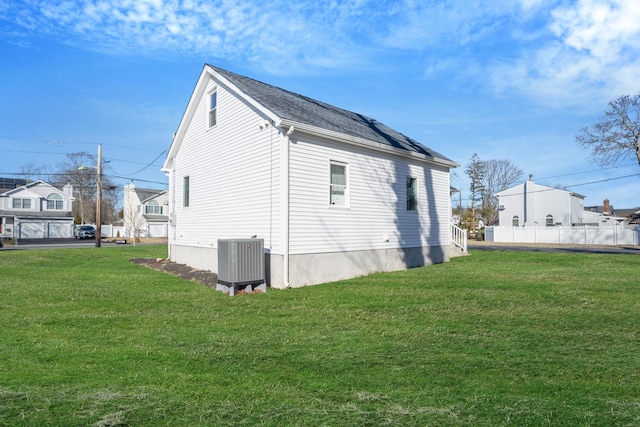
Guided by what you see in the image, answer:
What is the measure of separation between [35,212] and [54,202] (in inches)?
106

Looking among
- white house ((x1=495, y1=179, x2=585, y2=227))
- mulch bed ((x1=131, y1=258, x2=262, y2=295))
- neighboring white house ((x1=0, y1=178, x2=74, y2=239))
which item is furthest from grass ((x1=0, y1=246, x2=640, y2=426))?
neighboring white house ((x1=0, y1=178, x2=74, y2=239))

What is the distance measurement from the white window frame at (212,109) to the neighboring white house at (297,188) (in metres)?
0.03

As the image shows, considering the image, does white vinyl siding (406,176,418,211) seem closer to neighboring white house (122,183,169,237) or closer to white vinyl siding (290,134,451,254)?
white vinyl siding (290,134,451,254)

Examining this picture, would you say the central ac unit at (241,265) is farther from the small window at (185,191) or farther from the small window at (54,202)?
the small window at (54,202)

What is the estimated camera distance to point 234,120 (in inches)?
479

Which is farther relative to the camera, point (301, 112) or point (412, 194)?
point (412, 194)

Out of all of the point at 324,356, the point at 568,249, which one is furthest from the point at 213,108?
the point at 568,249

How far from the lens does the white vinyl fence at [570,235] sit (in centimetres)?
3244

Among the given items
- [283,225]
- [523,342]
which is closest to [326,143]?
[283,225]

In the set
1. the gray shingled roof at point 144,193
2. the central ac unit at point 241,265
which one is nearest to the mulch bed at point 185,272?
the central ac unit at point 241,265

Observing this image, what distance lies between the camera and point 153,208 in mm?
53156

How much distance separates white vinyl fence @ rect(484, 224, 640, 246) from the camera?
106 ft

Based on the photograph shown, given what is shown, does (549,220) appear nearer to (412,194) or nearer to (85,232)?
(412,194)

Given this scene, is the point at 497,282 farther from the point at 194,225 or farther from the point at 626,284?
the point at 194,225
